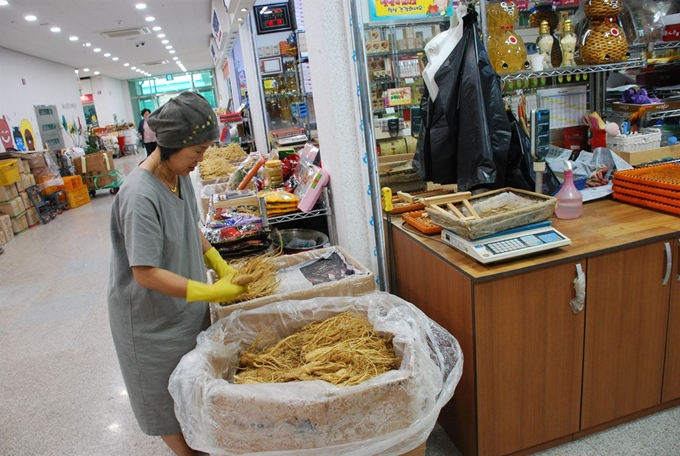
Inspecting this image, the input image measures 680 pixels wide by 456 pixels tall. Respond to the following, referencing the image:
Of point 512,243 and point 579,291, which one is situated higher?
point 512,243

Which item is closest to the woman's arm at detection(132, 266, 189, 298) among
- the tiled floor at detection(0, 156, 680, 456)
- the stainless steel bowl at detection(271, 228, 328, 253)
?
the stainless steel bowl at detection(271, 228, 328, 253)

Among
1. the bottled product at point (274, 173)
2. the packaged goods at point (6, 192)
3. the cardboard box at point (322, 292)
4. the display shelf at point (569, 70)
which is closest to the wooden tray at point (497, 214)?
the cardboard box at point (322, 292)

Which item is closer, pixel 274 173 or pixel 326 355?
pixel 326 355

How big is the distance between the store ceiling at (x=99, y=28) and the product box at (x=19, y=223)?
11.2ft

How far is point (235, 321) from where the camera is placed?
1.84 metres

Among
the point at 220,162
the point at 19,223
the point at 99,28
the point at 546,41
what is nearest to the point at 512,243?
the point at 546,41

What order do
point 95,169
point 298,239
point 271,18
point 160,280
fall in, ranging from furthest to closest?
1. point 95,169
2. point 271,18
3. point 298,239
4. point 160,280

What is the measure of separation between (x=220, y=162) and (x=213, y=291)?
3914 mm

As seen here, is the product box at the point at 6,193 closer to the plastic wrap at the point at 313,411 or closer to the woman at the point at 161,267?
the woman at the point at 161,267

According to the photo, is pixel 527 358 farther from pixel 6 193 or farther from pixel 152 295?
pixel 6 193

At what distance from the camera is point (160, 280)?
1552 mm

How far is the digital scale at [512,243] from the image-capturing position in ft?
5.73

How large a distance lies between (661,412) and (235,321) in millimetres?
1941

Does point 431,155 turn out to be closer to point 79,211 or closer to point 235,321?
point 235,321
